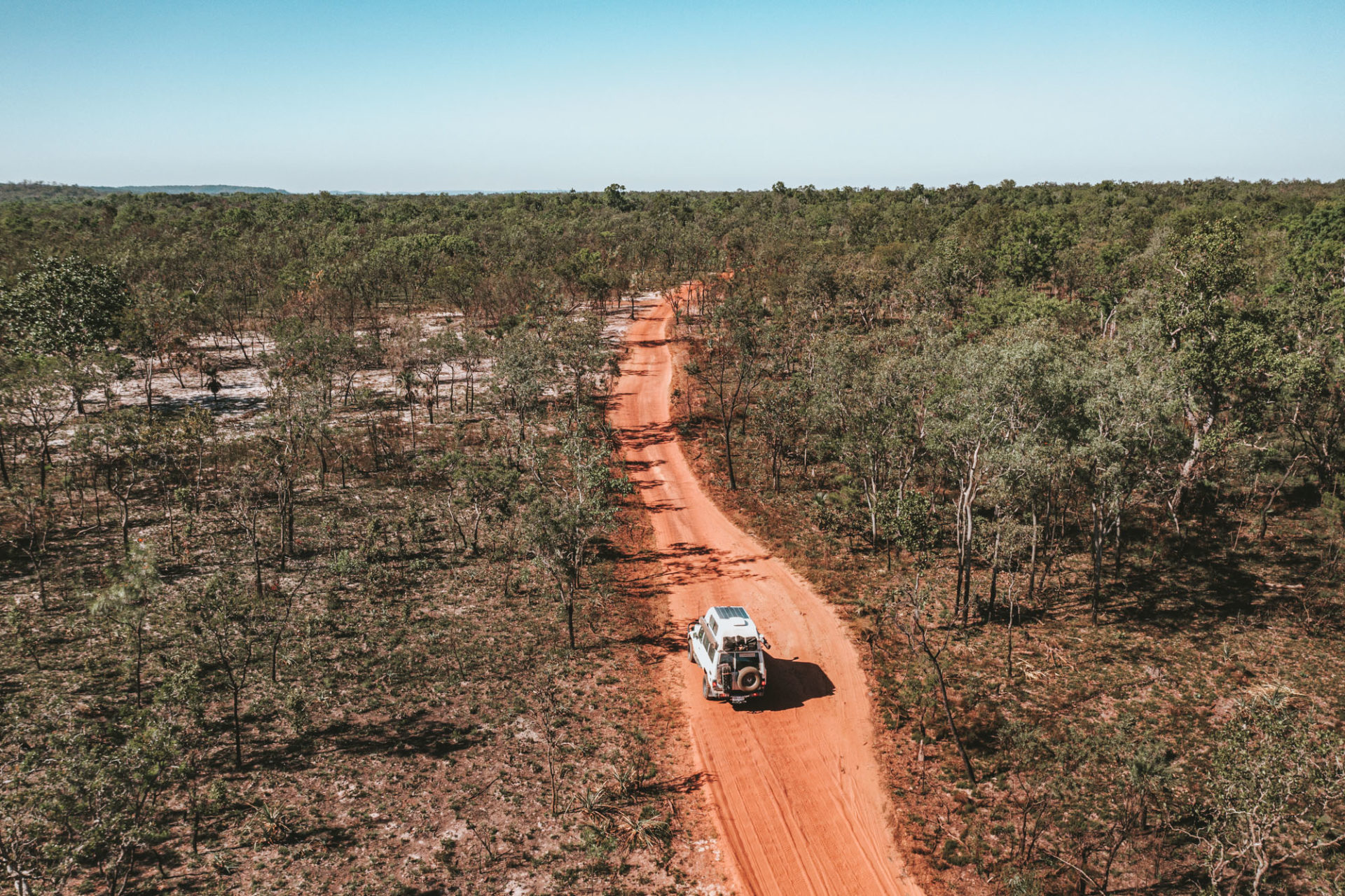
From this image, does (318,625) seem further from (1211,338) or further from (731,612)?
(1211,338)

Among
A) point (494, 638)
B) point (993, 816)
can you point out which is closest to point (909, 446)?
point (993, 816)

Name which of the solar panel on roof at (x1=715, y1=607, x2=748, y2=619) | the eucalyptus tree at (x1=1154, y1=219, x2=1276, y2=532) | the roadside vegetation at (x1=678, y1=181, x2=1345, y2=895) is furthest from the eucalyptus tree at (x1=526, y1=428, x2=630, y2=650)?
the eucalyptus tree at (x1=1154, y1=219, x2=1276, y2=532)

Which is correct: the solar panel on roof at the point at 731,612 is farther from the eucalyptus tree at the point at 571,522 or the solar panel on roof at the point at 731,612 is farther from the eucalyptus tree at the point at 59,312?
the eucalyptus tree at the point at 59,312

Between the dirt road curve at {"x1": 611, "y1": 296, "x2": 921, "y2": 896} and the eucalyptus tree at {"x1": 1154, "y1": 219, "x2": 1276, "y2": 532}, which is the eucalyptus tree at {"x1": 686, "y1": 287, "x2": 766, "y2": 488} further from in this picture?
the eucalyptus tree at {"x1": 1154, "y1": 219, "x2": 1276, "y2": 532}

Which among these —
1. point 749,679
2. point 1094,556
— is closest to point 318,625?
point 749,679

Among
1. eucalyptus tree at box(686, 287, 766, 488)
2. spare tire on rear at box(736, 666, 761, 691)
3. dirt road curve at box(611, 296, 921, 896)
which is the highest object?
eucalyptus tree at box(686, 287, 766, 488)
